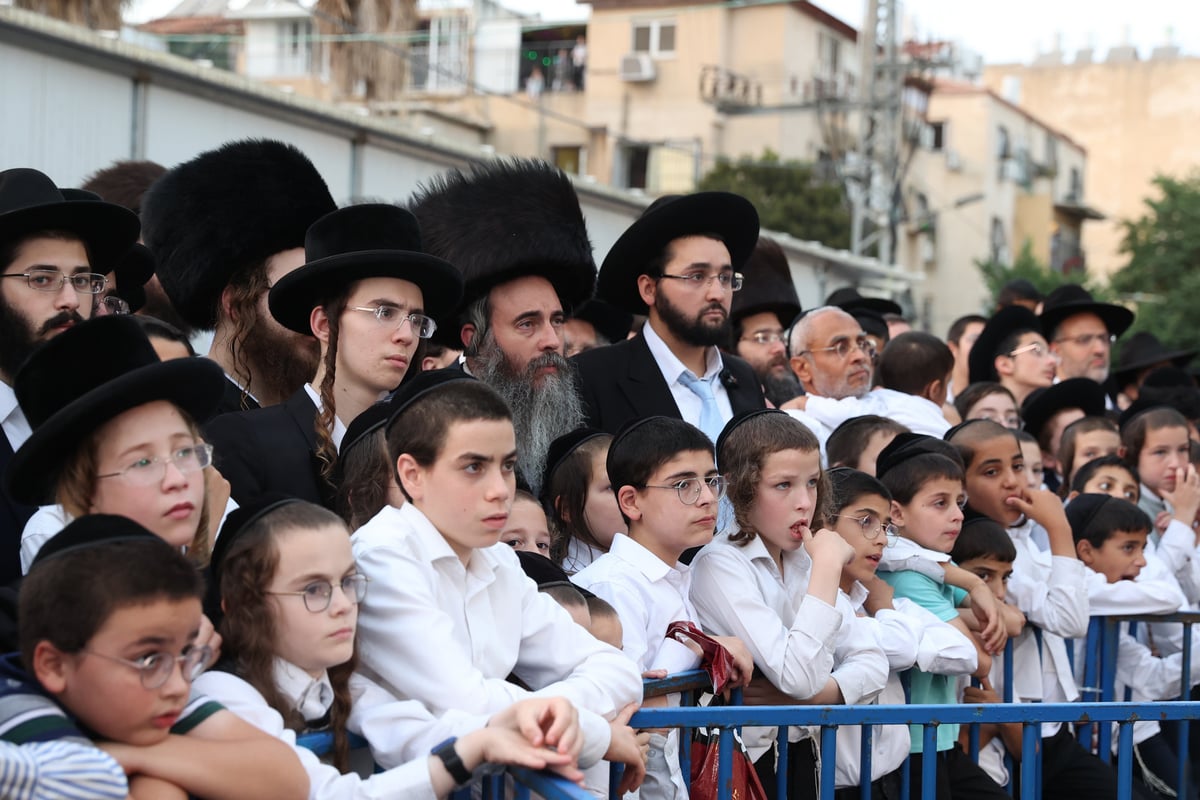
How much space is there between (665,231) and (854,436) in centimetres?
108

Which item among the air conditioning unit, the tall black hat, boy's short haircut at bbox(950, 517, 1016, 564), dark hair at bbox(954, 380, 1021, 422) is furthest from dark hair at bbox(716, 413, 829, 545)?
the air conditioning unit

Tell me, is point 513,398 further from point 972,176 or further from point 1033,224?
point 1033,224

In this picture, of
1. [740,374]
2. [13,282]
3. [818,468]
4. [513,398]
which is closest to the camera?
[13,282]

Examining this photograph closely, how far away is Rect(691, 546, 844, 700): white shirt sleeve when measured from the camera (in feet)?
14.2

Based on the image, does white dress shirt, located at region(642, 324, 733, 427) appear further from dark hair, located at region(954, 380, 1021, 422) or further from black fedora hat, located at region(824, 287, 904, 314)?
black fedora hat, located at region(824, 287, 904, 314)

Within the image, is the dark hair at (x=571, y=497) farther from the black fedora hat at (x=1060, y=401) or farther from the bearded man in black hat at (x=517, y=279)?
the black fedora hat at (x=1060, y=401)

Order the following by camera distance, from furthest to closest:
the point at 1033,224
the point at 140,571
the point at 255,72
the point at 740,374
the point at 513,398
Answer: the point at 1033,224 → the point at 255,72 → the point at 740,374 → the point at 513,398 → the point at 140,571

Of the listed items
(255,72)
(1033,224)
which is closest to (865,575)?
(255,72)

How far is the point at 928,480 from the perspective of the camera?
538 centimetres

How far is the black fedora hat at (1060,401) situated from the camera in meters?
8.04

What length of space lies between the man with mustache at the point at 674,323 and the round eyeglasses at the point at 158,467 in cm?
253

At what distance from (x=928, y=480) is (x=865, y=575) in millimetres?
581

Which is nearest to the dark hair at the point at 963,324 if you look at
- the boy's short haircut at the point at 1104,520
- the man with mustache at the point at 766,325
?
the man with mustache at the point at 766,325

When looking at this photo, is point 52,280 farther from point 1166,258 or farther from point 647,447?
point 1166,258
